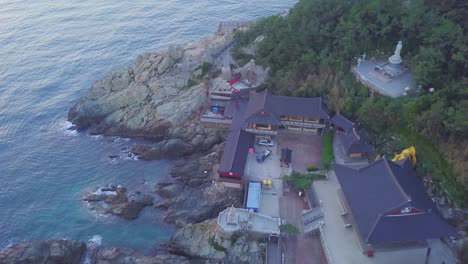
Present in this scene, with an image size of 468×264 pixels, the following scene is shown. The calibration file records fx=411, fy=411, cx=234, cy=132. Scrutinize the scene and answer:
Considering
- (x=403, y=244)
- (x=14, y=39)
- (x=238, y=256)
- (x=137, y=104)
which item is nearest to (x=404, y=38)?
(x=403, y=244)

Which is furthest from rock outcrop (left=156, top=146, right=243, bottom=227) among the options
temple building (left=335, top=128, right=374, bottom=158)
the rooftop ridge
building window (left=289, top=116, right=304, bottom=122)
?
the rooftop ridge

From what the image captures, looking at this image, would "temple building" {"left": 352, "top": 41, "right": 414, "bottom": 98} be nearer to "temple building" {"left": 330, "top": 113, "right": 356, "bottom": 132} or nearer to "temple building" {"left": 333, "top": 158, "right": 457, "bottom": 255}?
"temple building" {"left": 330, "top": 113, "right": 356, "bottom": 132}

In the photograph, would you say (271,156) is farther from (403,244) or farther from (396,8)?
(396,8)

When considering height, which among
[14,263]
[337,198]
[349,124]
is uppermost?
[349,124]

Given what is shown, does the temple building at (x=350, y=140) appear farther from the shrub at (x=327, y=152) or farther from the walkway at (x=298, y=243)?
the walkway at (x=298, y=243)

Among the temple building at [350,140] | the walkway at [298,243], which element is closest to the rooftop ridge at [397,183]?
the temple building at [350,140]
